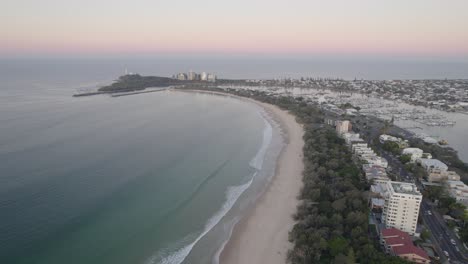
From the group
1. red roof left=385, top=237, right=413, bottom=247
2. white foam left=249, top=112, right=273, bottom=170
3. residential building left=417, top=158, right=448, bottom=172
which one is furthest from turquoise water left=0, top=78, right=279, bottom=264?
residential building left=417, top=158, right=448, bottom=172

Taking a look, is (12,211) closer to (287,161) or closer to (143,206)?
(143,206)

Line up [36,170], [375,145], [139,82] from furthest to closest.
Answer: [139,82] < [375,145] < [36,170]

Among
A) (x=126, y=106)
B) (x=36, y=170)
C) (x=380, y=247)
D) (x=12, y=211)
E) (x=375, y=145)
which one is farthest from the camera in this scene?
(x=126, y=106)

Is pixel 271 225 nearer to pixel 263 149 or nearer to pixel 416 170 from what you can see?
pixel 263 149

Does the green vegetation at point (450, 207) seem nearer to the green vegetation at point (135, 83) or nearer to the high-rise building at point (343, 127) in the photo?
the high-rise building at point (343, 127)

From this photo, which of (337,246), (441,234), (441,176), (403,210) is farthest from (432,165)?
(337,246)

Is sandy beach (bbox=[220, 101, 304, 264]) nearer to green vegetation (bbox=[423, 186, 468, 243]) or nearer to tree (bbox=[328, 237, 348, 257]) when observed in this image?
tree (bbox=[328, 237, 348, 257])

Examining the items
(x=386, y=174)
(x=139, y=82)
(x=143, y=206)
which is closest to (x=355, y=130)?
(x=386, y=174)
